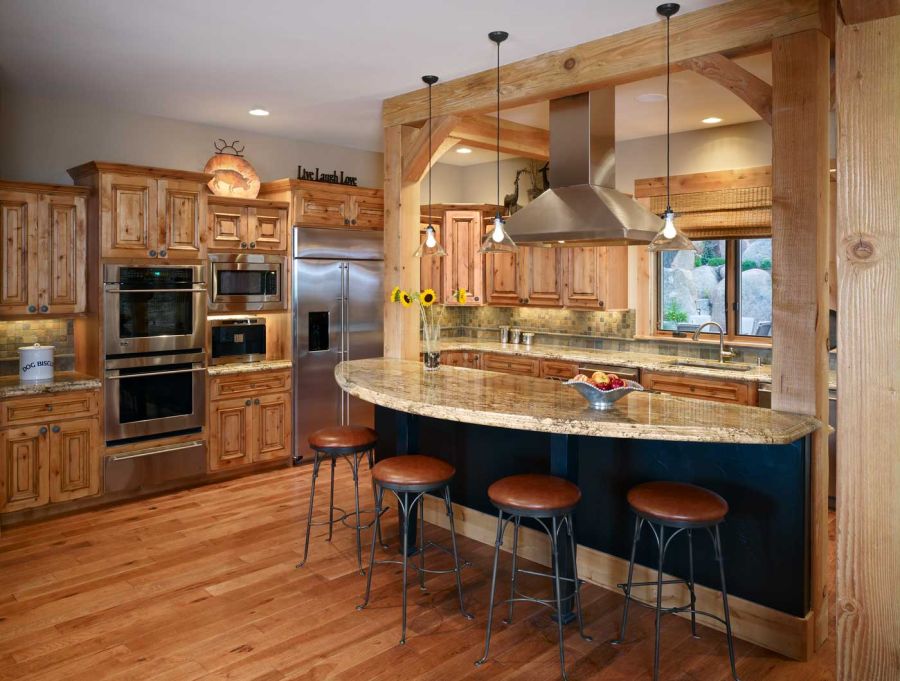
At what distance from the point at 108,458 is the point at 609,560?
11.2 ft

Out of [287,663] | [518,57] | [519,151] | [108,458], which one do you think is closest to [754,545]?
[287,663]

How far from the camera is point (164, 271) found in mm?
4895

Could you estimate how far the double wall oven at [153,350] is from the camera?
4672 millimetres

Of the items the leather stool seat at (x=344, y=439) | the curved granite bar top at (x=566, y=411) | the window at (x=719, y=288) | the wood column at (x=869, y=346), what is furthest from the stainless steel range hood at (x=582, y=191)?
the wood column at (x=869, y=346)

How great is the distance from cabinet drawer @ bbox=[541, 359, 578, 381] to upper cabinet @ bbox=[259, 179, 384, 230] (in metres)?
1.93

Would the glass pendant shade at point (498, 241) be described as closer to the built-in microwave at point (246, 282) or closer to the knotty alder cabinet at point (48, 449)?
the built-in microwave at point (246, 282)

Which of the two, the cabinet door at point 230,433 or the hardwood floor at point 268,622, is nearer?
the hardwood floor at point 268,622

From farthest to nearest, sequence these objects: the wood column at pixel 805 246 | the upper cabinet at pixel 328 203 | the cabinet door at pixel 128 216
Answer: the upper cabinet at pixel 328 203
the cabinet door at pixel 128 216
the wood column at pixel 805 246

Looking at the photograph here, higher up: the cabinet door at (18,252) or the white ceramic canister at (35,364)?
the cabinet door at (18,252)

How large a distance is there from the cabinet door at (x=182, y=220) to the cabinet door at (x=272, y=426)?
1.29m

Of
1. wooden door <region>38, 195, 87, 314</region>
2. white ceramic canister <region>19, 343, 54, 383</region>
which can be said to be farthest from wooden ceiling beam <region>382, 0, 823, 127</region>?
white ceramic canister <region>19, 343, 54, 383</region>

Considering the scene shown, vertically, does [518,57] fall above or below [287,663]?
above

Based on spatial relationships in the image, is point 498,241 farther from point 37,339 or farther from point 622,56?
point 37,339

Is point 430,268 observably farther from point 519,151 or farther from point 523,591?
point 523,591
